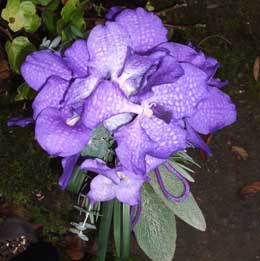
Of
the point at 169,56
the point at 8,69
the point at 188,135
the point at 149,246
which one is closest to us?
the point at 169,56

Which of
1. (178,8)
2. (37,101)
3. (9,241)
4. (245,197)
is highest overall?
(37,101)

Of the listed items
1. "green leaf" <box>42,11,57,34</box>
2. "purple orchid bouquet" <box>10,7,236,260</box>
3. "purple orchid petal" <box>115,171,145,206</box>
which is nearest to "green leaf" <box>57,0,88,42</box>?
"green leaf" <box>42,11,57,34</box>

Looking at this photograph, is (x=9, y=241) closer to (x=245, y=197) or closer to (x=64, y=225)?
(x=64, y=225)

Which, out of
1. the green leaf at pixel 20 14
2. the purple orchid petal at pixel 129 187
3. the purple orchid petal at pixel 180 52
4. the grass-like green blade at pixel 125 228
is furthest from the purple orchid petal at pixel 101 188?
the green leaf at pixel 20 14

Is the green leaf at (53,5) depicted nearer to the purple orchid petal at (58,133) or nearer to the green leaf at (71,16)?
the green leaf at (71,16)

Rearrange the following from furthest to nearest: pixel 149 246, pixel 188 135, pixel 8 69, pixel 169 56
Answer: pixel 8 69 → pixel 149 246 → pixel 188 135 → pixel 169 56

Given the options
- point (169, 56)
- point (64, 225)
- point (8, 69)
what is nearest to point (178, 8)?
point (8, 69)

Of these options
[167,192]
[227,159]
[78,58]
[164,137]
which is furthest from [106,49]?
[227,159]

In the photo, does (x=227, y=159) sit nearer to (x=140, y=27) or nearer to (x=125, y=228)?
(x=125, y=228)
